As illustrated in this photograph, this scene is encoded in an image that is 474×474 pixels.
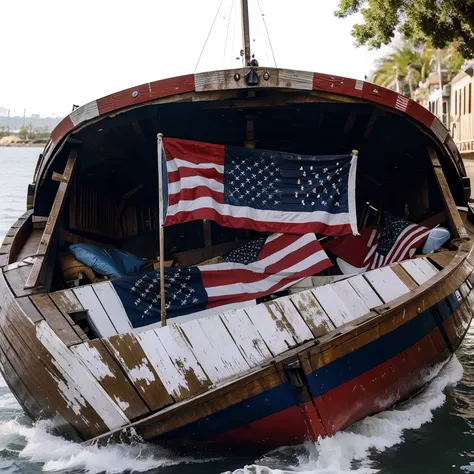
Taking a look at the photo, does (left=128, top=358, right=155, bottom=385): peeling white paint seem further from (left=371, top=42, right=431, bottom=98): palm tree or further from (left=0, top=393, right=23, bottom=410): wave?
(left=371, top=42, right=431, bottom=98): palm tree

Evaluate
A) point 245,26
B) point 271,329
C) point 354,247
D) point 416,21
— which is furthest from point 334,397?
point 416,21

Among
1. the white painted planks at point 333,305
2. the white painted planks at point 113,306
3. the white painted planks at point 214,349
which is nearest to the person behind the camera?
the white painted planks at point 214,349

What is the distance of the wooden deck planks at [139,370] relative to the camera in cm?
508

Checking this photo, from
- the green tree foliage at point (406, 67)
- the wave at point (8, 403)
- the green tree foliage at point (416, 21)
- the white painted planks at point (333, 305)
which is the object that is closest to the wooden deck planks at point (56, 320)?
the white painted planks at point (333, 305)

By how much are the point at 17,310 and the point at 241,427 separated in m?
2.10

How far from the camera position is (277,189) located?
24.8 feet

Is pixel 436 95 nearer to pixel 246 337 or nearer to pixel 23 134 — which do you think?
pixel 246 337

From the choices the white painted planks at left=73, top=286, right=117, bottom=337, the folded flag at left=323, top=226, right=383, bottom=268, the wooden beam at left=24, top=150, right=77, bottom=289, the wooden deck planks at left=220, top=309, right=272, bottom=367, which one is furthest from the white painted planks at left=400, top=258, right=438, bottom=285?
the wooden beam at left=24, top=150, right=77, bottom=289

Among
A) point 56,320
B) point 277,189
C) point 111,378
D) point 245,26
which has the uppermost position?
point 245,26

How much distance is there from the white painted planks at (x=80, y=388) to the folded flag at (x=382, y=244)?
13.3 ft

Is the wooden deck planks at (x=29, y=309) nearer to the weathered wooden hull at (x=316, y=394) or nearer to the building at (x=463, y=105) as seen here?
the weathered wooden hull at (x=316, y=394)

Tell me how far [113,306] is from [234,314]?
5.16 feet

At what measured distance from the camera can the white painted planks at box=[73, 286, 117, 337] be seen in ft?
20.8

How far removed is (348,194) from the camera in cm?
745
